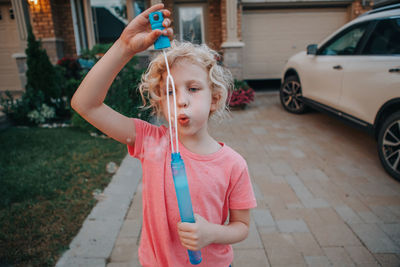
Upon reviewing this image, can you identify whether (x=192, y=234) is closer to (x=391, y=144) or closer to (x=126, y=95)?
(x=126, y=95)

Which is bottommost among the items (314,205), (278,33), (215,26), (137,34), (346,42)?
(314,205)

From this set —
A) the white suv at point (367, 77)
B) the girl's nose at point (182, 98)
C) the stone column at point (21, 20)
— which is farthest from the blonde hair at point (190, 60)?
the stone column at point (21, 20)

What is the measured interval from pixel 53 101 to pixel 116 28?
4238mm

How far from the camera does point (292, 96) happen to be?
22.1 ft

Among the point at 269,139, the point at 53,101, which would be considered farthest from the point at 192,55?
the point at 53,101

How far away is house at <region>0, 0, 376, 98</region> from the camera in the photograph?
8.87m

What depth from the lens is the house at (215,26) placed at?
887 cm

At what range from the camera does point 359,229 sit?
2.65 metres

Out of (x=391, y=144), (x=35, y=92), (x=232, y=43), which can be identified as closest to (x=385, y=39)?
(x=391, y=144)

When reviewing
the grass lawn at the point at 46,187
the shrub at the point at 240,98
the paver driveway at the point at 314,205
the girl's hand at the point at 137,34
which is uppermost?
the girl's hand at the point at 137,34

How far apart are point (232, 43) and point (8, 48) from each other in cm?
725

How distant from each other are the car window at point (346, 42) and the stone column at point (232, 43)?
376 cm

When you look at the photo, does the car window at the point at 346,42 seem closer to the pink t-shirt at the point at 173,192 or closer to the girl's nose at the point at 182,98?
the pink t-shirt at the point at 173,192

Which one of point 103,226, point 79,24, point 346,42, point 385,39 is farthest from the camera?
point 79,24
